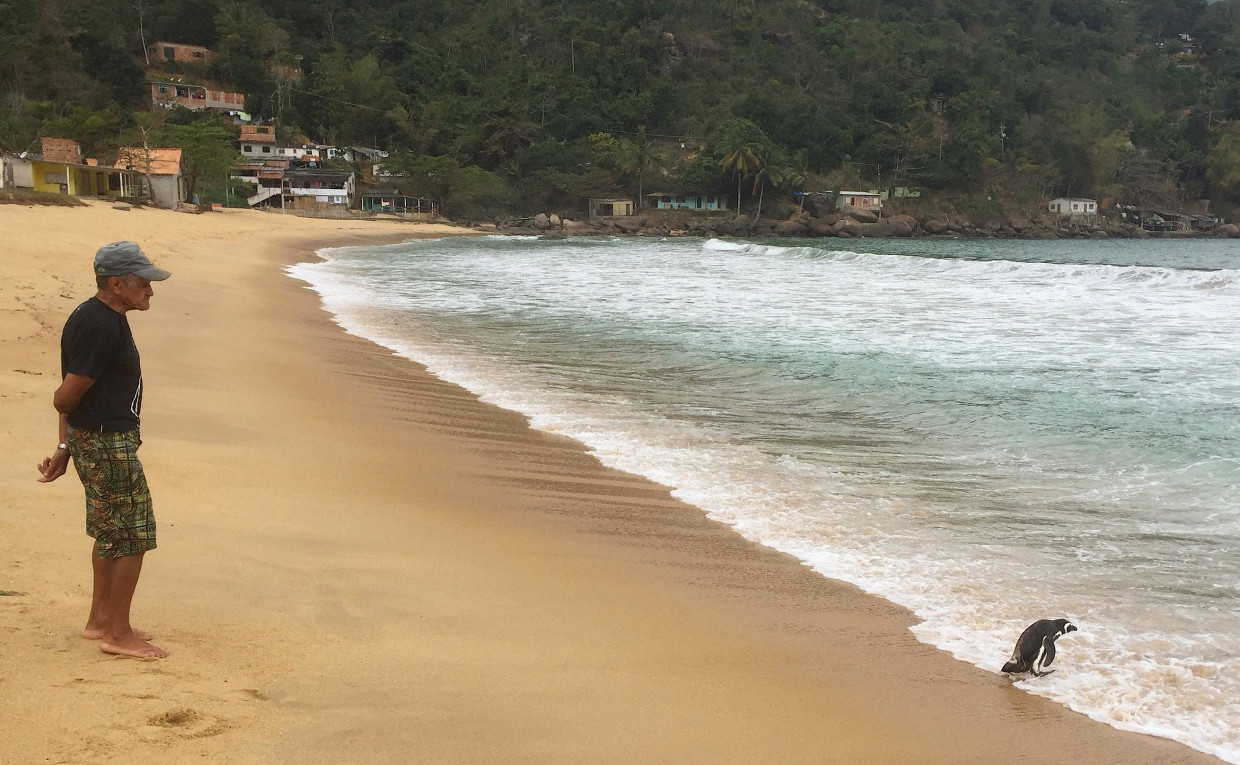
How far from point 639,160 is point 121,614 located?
82513 millimetres

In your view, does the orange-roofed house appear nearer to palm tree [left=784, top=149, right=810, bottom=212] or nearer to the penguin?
the penguin

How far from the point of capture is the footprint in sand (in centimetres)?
278

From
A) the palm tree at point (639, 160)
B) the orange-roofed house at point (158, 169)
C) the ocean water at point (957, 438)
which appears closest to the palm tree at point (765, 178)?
the palm tree at point (639, 160)

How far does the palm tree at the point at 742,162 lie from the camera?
265 ft

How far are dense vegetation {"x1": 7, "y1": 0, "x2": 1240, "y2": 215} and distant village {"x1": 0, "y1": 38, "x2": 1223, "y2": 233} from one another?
7.28 ft

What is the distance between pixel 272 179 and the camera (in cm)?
6775

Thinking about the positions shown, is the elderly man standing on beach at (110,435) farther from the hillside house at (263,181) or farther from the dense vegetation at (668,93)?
the dense vegetation at (668,93)

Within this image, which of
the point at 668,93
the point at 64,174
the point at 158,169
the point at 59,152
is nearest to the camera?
the point at 59,152

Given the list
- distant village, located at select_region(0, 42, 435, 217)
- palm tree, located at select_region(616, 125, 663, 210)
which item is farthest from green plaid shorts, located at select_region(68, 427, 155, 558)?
palm tree, located at select_region(616, 125, 663, 210)

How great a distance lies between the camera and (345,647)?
3.52m

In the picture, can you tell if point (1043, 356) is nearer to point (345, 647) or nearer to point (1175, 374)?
point (1175, 374)

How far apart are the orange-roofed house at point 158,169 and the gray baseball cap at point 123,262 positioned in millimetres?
46818

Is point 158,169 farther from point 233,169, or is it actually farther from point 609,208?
point 609,208

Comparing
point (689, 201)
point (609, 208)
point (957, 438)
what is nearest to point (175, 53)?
point (609, 208)
